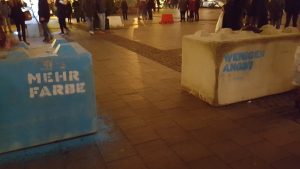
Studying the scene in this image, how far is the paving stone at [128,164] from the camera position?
10.3ft

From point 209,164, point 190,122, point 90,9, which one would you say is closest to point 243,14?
point 190,122

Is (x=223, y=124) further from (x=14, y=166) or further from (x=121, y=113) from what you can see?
(x=14, y=166)

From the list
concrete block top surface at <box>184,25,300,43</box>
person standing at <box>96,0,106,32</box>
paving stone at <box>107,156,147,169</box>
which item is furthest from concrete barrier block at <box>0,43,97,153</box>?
person standing at <box>96,0,106,32</box>

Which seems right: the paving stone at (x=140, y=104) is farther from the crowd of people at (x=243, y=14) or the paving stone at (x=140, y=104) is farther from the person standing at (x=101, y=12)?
the person standing at (x=101, y=12)

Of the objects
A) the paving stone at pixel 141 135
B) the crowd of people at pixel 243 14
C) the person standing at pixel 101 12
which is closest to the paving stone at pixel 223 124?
the paving stone at pixel 141 135

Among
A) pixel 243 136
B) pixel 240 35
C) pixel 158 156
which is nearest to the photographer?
pixel 158 156

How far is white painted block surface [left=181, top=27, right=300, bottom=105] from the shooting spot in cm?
451

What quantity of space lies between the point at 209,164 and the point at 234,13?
11.5 ft

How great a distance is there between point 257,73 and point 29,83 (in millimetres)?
3385

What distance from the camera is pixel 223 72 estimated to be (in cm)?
453

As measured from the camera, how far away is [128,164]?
3.20 m

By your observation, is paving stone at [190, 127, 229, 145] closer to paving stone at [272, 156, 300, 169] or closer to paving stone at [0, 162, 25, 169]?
paving stone at [272, 156, 300, 169]

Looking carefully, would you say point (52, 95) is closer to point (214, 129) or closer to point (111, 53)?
point (214, 129)

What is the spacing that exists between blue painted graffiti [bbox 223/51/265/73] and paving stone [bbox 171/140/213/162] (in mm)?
1441
